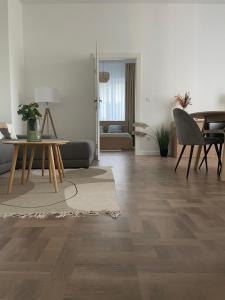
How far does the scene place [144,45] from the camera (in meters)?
5.45

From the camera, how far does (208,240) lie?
1277 mm

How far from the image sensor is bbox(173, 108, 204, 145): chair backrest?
3.02 m

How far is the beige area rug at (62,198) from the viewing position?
1.69 meters

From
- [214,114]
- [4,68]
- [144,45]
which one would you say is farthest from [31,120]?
[144,45]

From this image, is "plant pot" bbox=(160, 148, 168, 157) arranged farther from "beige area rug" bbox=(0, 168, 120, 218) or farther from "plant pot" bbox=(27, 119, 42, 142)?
"plant pot" bbox=(27, 119, 42, 142)

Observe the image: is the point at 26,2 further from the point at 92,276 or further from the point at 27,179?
the point at 92,276

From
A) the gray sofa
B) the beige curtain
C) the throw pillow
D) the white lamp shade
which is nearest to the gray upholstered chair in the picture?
the gray sofa

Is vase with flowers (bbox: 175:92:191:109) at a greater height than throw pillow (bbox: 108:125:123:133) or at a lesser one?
greater

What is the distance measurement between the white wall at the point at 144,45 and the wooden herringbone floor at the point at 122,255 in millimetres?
4082

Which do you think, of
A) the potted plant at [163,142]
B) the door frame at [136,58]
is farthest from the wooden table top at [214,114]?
the door frame at [136,58]

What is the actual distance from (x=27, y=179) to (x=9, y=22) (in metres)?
3.32

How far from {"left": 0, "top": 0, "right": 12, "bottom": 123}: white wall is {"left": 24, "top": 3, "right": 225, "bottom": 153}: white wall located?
2.72ft

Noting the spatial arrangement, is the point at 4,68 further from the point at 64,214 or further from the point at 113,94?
the point at 113,94

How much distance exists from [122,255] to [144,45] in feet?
16.6
